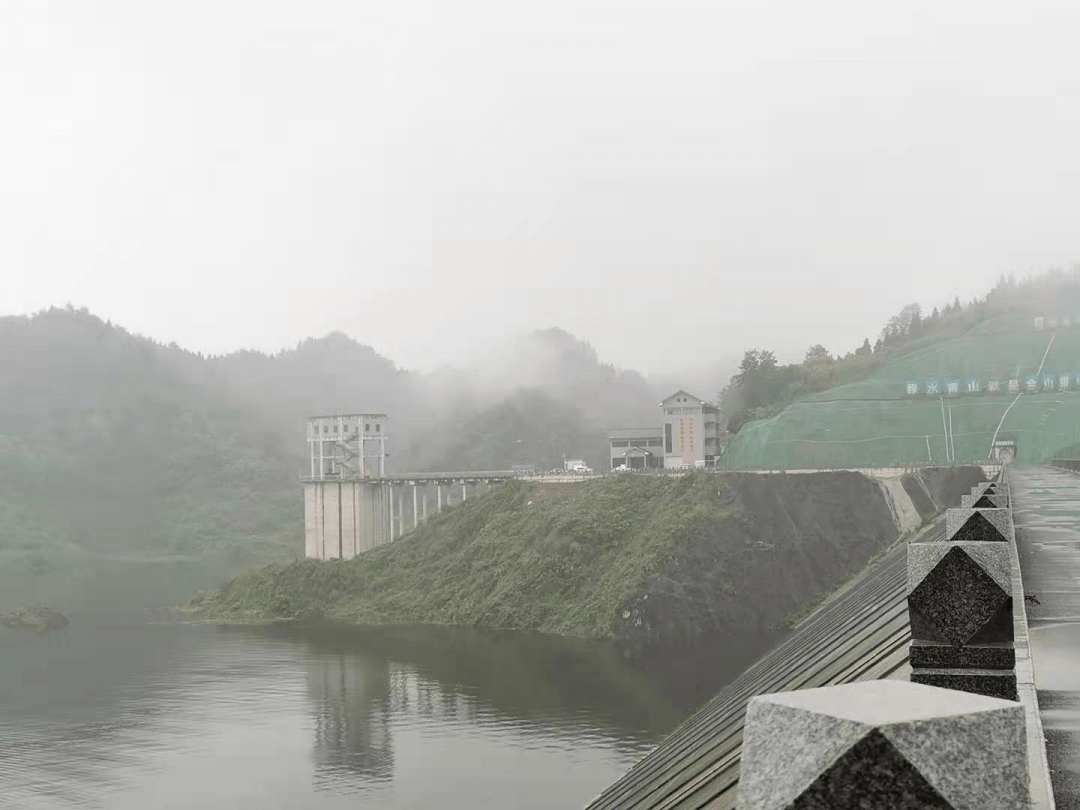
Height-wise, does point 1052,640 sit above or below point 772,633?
above

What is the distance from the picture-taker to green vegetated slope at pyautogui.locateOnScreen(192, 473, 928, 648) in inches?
2520

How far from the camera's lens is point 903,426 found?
270 ft

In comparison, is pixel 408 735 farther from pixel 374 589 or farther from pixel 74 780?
pixel 374 589

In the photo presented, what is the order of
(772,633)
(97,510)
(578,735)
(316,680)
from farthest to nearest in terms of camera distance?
(97,510) < (772,633) < (316,680) < (578,735)

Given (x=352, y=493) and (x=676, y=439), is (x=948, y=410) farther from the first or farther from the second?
(x=352, y=493)

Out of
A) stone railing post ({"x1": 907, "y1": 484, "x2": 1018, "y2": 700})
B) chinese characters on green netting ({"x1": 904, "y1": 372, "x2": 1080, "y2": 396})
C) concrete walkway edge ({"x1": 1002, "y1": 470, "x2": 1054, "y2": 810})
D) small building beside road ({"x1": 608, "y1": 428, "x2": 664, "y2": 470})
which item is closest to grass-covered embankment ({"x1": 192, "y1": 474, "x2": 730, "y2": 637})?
small building beside road ({"x1": 608, "y1": 428, "x2": 664, "y2": 470})

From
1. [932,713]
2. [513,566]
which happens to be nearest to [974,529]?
[932,713]

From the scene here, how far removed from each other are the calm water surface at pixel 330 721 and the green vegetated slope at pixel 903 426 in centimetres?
2824

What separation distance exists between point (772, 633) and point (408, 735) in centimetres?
2495

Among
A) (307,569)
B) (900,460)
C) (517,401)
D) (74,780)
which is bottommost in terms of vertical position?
(74,780)

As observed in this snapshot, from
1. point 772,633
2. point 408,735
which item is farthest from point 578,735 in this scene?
point 772,633

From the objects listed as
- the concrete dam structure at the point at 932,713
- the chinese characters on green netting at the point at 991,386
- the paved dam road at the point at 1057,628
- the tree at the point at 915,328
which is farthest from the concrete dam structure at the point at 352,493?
the concrete dam structure at the point at 932,713

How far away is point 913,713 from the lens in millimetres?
2357

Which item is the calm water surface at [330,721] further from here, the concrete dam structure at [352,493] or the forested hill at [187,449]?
the forested hill at [187,449]
